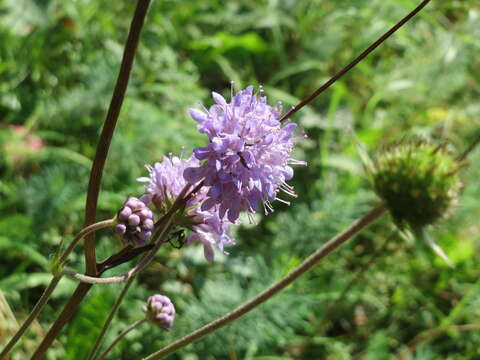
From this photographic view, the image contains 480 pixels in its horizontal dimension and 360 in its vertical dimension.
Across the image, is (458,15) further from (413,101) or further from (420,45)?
(413,101)

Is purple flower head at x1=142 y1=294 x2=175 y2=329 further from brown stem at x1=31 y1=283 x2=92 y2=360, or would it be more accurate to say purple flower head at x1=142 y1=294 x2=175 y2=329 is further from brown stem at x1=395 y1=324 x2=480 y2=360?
brown stem at x1=395 y1=324 x2=480 y2=360

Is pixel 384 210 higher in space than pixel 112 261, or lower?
higher

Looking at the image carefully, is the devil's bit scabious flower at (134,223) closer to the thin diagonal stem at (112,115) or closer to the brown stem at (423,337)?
the thin diagonal stem at (112,115)

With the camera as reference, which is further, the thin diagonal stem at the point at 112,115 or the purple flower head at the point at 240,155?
the purple flower head at the point at 240,155

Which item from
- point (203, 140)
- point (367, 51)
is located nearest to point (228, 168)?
point (367, 51)

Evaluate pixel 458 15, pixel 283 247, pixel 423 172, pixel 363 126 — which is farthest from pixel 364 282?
pixel 458 15

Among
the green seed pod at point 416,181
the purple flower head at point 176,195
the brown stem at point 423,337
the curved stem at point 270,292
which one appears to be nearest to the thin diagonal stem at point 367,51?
the purple flower head at point 176,195

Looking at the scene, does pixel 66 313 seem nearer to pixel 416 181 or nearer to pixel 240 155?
pixel 240 155
